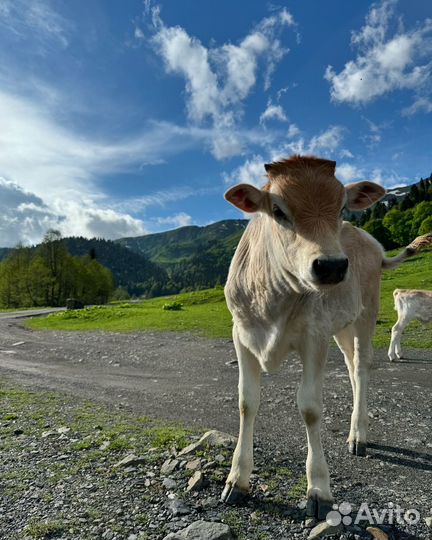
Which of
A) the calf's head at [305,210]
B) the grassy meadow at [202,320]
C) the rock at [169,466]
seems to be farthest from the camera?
the grassy meadow at [202,320]

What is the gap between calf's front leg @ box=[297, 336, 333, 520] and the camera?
4441 mm

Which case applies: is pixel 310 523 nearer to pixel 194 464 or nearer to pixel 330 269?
pixel 194 464

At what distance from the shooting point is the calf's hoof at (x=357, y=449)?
609 cm

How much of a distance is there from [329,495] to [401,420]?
390cm

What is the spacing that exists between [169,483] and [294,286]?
9.03 feet

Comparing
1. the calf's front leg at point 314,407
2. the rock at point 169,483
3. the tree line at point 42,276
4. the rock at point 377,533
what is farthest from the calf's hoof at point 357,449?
the tree line at point 42,276

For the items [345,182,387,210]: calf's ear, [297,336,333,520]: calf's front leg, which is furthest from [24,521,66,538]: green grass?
[345,182,387,210]: calf's ear

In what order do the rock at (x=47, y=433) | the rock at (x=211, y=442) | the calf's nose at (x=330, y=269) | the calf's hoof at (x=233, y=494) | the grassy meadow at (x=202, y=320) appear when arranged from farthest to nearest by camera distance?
the grassy meadow at (x=202, y=320) < the rock at (x=47, y=433) < the rock at (x=211, y=442) < the calf's hoof at (x=233, y=494) < the calf's nose at (x=330, y=269)

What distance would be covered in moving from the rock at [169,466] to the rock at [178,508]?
0.66 meters

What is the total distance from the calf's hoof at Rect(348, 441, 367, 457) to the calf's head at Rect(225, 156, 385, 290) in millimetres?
3340

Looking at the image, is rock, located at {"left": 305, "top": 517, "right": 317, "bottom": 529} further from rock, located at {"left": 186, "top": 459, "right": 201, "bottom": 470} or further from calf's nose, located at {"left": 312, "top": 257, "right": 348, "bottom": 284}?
calf's nose, located at {"left": 312, "top": 257, "right": 348, "bottom": 284}

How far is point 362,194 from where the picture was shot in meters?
5.14

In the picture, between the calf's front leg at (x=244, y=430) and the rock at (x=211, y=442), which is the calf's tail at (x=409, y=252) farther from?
the rock at (x=211, y=442)

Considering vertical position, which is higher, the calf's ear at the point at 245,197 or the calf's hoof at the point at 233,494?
the calf's ear at the point at 245,197
